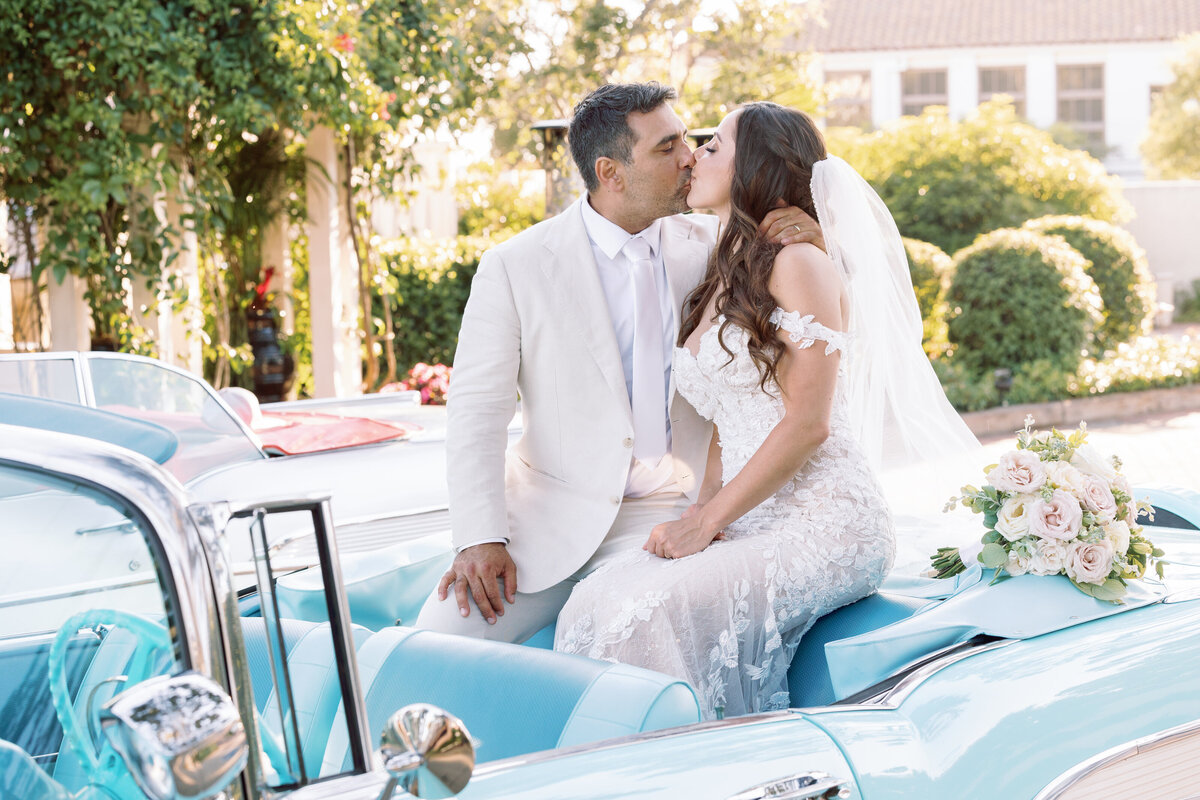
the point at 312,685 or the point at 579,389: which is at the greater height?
the point at 579,389

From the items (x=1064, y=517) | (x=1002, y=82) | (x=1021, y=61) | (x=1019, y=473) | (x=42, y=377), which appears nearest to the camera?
(x=1064, y=517)

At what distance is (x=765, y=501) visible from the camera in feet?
8.11

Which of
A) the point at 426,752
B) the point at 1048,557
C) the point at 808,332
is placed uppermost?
the point at 808,332

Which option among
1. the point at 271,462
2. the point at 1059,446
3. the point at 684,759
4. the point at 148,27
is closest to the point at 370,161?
the point at 148,27

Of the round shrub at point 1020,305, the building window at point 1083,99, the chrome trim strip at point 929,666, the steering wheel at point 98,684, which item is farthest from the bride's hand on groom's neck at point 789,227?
the building window at point 1083,99

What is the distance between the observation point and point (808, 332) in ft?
7.77

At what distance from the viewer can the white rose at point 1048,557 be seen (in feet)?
6.66

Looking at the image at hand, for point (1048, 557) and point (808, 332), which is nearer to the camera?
point (1048, 557)

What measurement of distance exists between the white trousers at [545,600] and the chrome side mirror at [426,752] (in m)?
1.33

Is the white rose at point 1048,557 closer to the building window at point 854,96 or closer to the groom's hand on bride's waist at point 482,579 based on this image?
Answer: the groom's hand on bride's waist at point 482,579

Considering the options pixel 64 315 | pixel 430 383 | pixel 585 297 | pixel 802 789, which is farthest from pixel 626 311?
pixel 64 315

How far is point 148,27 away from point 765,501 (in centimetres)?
505

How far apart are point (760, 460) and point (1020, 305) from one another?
8.68 meters

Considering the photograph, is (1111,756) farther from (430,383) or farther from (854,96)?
(854,96)
